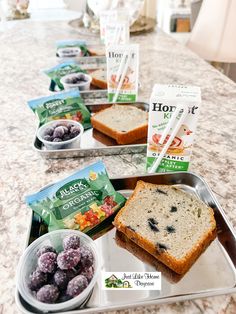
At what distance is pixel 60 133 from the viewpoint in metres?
0.86

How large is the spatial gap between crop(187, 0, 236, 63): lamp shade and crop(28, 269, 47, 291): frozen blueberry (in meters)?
1.84

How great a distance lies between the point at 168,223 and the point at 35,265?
261 mm

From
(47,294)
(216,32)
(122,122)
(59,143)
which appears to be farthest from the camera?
(216,32)

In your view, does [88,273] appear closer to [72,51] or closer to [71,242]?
[71,242]

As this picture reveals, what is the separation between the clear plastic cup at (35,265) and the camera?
1.51 feet

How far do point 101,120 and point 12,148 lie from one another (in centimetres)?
28

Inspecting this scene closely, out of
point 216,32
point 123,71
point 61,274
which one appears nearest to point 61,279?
point 61,274

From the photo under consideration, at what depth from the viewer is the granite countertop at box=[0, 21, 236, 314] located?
0.58 m

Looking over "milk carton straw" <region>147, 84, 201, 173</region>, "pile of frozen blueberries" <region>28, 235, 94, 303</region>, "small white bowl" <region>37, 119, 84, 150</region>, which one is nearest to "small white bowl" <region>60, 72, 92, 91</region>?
"small white bowl" <region>37, 119, 84, 150</region>

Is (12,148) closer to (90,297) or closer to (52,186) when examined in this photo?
(52,186)

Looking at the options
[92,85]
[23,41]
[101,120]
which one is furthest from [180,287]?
[23,41]

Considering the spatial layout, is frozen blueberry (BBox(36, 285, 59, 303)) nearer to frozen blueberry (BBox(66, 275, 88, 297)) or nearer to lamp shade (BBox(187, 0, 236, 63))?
frozen blueberry (BBox(66, 275, 88, 297))

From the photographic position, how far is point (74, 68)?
1243 millimetres

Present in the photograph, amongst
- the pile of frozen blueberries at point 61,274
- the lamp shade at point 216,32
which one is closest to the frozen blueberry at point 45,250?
the pile of frozen blueberries at point 61,274
